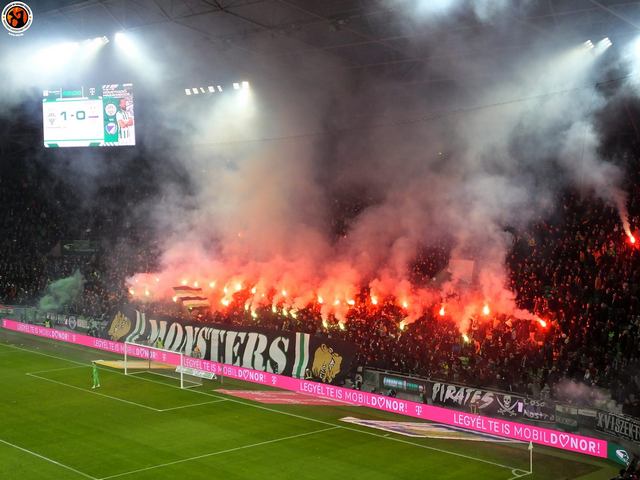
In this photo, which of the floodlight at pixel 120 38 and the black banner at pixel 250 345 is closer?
the black banner at pixel 250 345

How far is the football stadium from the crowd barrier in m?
0.07

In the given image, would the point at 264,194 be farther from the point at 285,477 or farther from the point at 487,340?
the point at 285,477

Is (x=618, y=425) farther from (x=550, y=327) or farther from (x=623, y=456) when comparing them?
(x=550, y=327)

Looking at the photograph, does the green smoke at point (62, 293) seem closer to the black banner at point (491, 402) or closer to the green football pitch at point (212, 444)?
the green football pitch at point (212, 444)

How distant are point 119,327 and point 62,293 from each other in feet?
28.1

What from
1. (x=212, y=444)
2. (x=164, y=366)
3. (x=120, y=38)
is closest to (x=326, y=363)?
(x=212, y=444)

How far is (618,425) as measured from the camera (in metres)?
18.2

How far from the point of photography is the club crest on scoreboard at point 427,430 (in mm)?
19734

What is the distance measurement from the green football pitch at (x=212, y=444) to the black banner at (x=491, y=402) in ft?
4.20

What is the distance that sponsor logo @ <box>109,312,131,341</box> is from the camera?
32.5 metres

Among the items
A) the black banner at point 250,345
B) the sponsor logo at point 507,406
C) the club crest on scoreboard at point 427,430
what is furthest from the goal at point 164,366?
the sponsor logo at point 507,406

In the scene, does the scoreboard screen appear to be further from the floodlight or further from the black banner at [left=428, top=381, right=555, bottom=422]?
the black banner at [left=428, top=381, right=555, bottom=422]

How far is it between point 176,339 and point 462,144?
13.8m

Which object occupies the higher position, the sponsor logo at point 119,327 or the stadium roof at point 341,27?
the stadium roof at point 341,27
